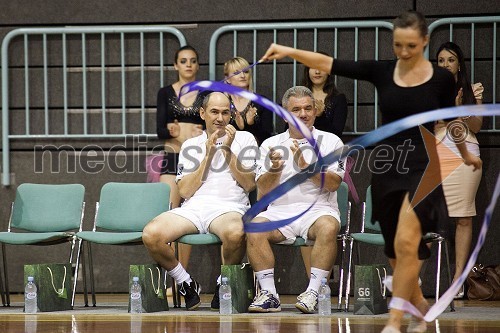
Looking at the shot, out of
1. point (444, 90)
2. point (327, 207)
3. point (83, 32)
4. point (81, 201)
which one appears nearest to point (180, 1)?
point (83, 32)

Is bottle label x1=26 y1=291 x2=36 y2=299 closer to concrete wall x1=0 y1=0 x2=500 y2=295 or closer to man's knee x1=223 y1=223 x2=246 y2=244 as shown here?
man's knee x1=223 y1=223 x2=246 y2=244

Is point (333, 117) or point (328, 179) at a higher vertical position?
point (333, 117)

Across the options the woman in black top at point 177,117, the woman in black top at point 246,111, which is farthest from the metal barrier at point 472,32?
the woman in black top at point 177,117

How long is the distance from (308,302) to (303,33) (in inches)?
109

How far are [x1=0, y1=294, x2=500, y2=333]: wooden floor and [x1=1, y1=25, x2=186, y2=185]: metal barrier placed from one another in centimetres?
A: 198

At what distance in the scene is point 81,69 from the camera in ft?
26.4

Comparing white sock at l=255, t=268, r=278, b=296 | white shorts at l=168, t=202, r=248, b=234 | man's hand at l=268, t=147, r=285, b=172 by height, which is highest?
man's hand at l=268, t=147, r=285, b=172

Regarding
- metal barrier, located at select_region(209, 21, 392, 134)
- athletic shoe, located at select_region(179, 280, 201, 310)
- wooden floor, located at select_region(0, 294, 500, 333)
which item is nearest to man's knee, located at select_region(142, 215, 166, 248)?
athletic shoe, located at select_region(179, 280, 201, 310)

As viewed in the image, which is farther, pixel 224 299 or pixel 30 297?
pixel 30 297

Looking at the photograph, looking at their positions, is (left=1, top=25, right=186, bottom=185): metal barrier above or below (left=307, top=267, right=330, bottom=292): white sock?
above

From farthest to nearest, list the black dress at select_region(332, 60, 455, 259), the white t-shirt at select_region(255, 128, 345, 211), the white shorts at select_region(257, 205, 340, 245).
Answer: the white t-shirt at select_region(255, 128, 345, 211)
the white shorts at select_region(257, 205, 340, 245)
the black dress at select_region(332, 60, 455, 259)

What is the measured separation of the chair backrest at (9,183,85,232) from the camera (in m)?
7.01

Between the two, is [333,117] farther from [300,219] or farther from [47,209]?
[47,209]

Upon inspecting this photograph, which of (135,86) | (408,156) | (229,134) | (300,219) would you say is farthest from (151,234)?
(408,156)
